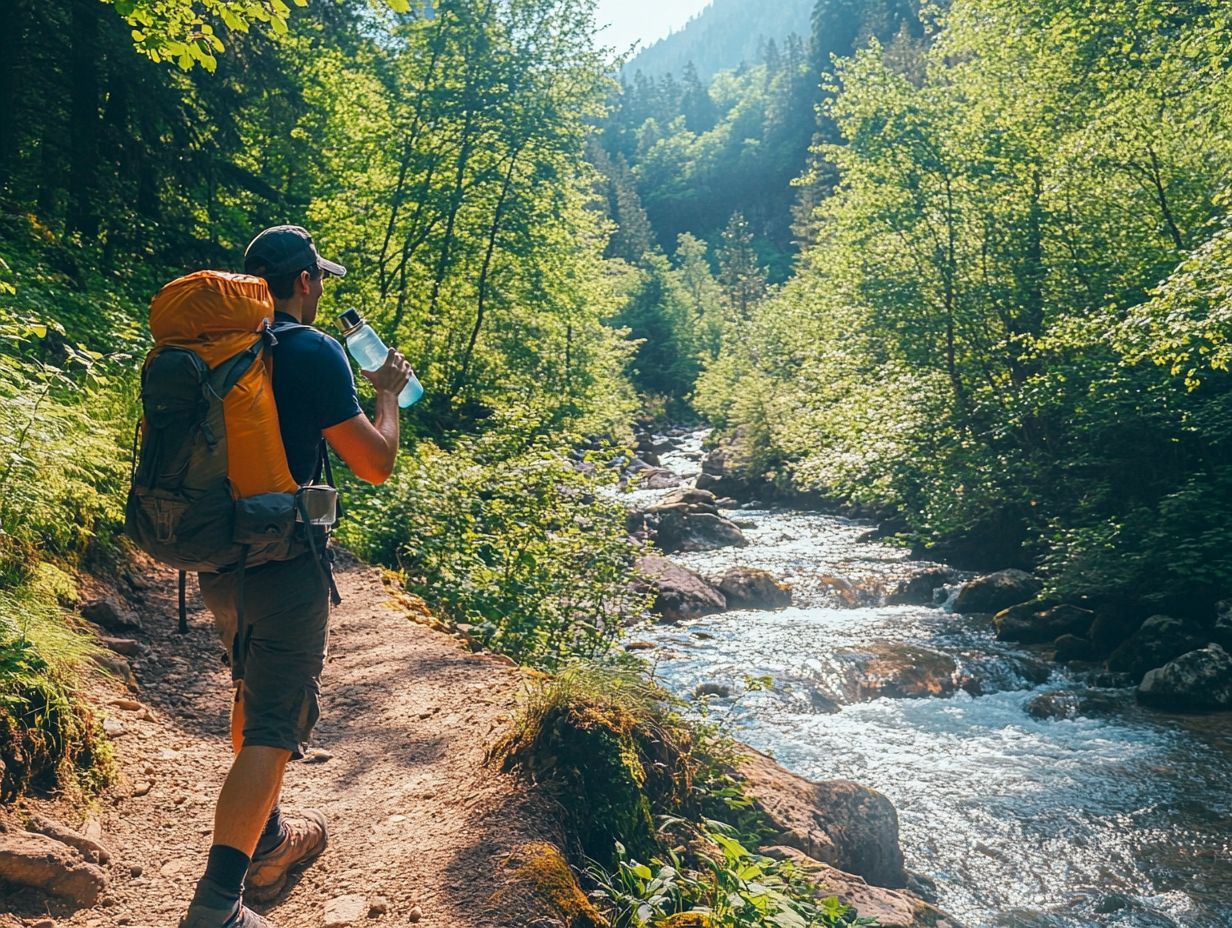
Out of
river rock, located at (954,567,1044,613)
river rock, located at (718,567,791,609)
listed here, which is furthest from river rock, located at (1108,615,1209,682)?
river rock, located at (718,567,791,609)

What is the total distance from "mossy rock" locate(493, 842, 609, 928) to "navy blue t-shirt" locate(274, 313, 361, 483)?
1.74 m

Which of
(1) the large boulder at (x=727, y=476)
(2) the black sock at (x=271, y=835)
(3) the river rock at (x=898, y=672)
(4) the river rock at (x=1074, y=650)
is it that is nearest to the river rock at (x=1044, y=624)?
(4) the river rock at (x=1074, y=650)

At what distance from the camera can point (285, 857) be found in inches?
135

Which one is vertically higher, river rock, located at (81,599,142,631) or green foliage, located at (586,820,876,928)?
river rock, located at (81,599,142,631)

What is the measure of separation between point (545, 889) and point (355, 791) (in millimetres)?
1463

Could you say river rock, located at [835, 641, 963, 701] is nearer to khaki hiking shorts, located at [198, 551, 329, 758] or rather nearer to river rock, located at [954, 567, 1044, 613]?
river rock, located at [954, 567, 1044, 613]

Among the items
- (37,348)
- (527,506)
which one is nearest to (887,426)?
(527,506)

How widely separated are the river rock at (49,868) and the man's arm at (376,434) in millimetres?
1767

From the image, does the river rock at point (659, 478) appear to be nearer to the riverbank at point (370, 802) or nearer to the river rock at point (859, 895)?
the riverbank at point (370, 802)

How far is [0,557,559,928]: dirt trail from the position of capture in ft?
10.9

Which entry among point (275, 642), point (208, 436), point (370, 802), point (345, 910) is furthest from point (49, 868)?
point (208, 436)

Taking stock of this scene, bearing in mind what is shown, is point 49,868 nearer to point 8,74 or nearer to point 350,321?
point 350,321

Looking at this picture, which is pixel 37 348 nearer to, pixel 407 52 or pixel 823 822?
pixel 823 822

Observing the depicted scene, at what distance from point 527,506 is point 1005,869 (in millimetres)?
5322
